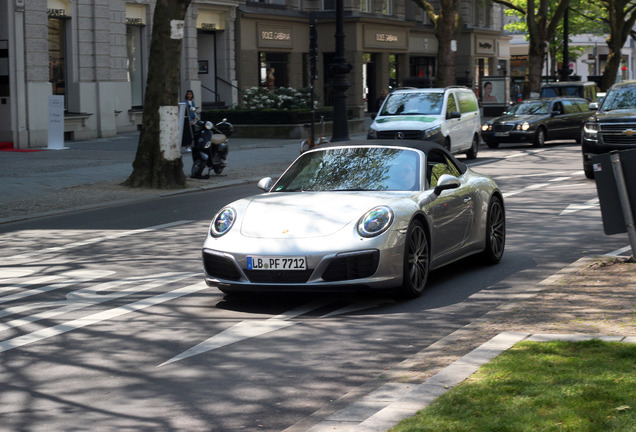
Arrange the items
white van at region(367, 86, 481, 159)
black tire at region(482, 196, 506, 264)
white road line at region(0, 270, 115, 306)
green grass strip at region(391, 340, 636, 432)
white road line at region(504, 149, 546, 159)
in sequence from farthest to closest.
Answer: white road line at region(504, 149, 546, 159)
white van at region(367, 86, 481, 159)
black tire at region(482, 196, 506, 264)
white road line at region(0, 270, 115, 306)
green grass strip at region(391, 340, 636, 432)

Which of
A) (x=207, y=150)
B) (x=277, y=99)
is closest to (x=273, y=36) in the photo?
(x=277, y=99)

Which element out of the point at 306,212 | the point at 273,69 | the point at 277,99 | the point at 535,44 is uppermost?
the point at 535,44

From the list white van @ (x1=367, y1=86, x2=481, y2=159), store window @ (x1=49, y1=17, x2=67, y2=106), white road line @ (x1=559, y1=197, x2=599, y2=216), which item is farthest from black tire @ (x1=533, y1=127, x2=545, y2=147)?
store window @ (x1=49, y1=17, x2=67, y2=106)

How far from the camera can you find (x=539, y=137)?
31359 mm

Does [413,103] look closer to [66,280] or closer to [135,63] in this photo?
[135,63]

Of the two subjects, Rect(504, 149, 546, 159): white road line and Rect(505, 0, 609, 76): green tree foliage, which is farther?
Rect(505, 0, 609, 76): green tree foliage

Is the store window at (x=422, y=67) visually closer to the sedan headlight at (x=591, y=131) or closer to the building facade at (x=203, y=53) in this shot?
the building facade at (x=203, y=53)

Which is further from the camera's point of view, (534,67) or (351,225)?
(534,67)

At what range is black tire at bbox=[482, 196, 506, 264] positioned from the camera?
1073 cm

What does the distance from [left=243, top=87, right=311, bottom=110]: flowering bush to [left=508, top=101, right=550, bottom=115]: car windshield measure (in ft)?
24.7

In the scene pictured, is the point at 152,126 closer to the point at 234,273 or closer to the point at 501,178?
the point at 501,178

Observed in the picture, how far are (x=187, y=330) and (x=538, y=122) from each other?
24.9m

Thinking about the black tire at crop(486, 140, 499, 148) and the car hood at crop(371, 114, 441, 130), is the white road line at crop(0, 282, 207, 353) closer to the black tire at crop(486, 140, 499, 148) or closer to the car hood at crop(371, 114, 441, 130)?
the car hood at crop(371, 114, 441, 130)

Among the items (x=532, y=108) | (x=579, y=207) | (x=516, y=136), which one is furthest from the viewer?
(x=532, y=108)
